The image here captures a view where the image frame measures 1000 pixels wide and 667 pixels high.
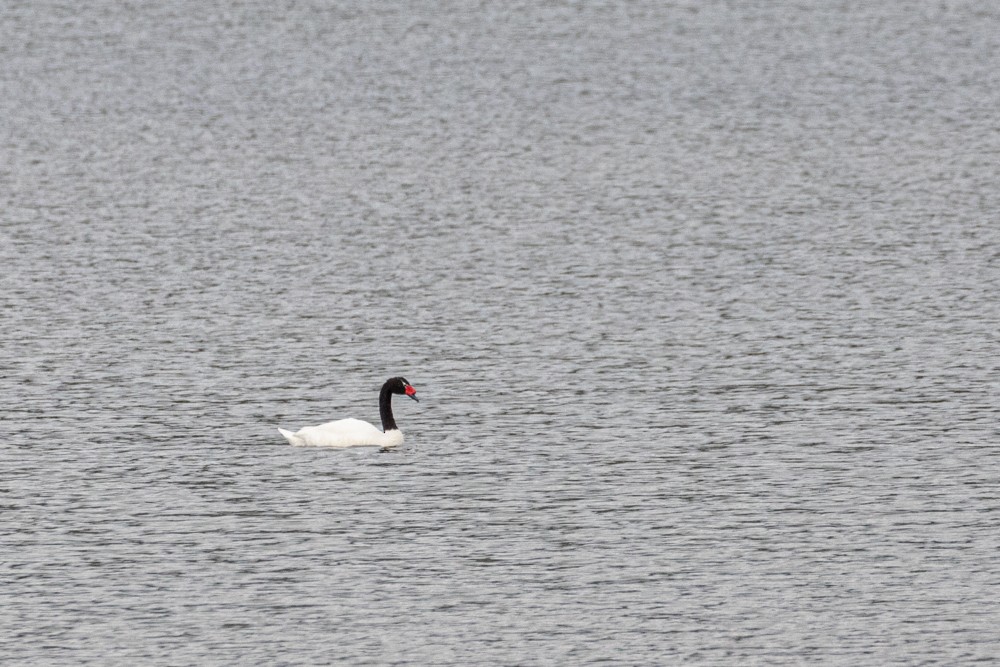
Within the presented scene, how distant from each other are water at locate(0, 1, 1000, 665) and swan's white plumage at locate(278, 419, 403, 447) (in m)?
0.26

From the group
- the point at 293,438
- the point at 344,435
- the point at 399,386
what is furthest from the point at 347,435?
the point at 399,386

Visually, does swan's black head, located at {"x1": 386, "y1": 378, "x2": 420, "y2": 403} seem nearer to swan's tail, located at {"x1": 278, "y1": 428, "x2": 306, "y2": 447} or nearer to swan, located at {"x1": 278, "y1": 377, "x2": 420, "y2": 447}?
swan, located at {"x1": 278, "y1": 377, "x2": 420, "y2": 447}

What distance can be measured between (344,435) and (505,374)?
647 cm

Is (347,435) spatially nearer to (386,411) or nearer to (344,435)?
(344,435)

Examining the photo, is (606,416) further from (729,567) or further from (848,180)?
(848,180)

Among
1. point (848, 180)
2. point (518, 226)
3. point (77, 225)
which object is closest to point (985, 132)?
point (848, 180)

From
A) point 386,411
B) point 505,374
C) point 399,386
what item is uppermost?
point 505,374

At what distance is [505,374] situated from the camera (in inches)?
1655

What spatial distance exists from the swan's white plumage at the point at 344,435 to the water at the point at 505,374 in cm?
26

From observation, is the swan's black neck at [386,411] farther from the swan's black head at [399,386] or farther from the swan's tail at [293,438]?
the swan's tail at [293,438]

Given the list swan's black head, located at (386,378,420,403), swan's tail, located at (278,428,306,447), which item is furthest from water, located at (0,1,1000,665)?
swan's black head, located at (386,378,420,403)

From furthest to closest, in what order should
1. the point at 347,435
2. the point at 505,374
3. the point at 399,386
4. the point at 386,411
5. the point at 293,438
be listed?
the point at 505,374
the point at 399,386
the point at 386,411
the point at 347,435
the point at 293,438

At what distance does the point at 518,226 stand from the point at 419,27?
2444 inches

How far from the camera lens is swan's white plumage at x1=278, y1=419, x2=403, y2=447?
36.1 m
